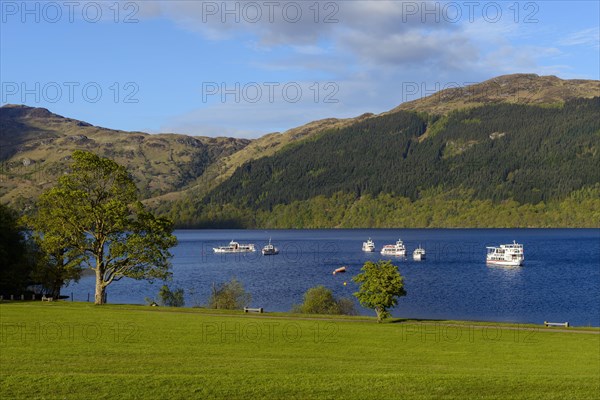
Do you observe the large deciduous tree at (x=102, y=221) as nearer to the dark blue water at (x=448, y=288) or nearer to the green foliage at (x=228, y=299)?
Answer: the green foliage at (x=228, y=299)

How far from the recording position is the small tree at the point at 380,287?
5988 centimetres

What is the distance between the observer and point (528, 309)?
104 m

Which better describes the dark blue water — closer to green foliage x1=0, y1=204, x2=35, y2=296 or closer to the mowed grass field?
green foliage x1=0, y1=204, x2=35, y2=296

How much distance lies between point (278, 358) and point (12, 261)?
2455 inches

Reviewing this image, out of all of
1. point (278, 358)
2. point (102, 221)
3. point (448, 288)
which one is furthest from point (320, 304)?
point (448, 288)

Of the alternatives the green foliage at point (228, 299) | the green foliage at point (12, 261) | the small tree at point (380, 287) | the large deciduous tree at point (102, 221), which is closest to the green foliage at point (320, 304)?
the green foliage at point (228, 299)

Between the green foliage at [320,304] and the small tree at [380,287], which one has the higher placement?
the small tree at [380,287]

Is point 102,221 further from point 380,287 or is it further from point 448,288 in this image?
point 448,288

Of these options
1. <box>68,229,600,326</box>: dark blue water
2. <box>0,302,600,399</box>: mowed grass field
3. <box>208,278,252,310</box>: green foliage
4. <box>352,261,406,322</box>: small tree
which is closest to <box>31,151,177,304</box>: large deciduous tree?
<box>208,278,252,310</box>: green foliage

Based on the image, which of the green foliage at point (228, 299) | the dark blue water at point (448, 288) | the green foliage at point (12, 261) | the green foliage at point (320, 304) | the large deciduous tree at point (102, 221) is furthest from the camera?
the dark blue water at point (448, 288)

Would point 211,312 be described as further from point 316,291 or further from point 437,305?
point 437,305

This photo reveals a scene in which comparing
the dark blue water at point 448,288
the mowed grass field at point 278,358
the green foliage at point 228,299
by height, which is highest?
the mowed grass field at point 278,358

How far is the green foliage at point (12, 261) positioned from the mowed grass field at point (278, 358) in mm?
24194

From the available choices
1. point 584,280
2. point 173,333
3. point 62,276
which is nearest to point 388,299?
point 173,333
